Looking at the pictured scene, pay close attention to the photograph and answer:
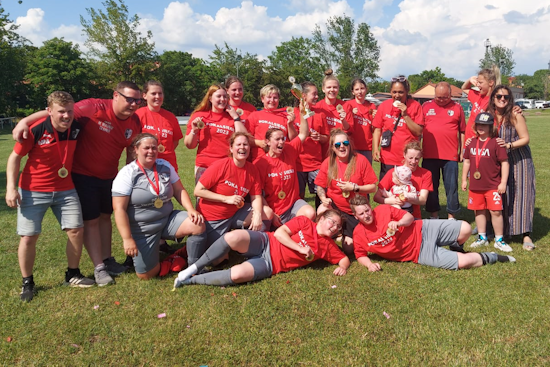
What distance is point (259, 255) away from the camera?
478cm

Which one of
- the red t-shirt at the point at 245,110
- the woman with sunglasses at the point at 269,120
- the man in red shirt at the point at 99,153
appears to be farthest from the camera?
the red t-shirt at the point at 245,110

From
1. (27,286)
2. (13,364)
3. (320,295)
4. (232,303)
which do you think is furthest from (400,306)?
(27,286)

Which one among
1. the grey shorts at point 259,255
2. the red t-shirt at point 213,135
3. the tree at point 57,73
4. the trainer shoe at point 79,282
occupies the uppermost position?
the tree at point 57,73

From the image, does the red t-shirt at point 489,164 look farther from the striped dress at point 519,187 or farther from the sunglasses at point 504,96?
the sunglasses at point 504,96

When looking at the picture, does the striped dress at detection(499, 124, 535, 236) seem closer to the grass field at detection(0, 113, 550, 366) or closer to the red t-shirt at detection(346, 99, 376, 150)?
the grass field at detection(0, 113, 550, 366)

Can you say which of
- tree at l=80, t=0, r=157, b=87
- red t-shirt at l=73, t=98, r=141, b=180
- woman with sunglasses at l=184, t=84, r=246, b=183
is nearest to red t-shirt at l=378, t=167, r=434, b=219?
woman with sunglasses at l=184, t=84, r=246, b=183

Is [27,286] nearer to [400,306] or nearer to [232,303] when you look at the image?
[232,303]

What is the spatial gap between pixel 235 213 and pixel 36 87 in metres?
52.8

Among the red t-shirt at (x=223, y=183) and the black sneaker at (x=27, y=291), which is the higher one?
the red t-shirt at (x=223, y=183)

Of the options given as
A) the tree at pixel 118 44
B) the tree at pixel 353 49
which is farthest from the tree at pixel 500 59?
the tree at pixel 118 44

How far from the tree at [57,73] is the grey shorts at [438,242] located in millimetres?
50578

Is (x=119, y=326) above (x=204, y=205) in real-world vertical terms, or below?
below

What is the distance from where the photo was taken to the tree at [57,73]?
47844mm

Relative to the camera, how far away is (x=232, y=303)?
13.4 feet
